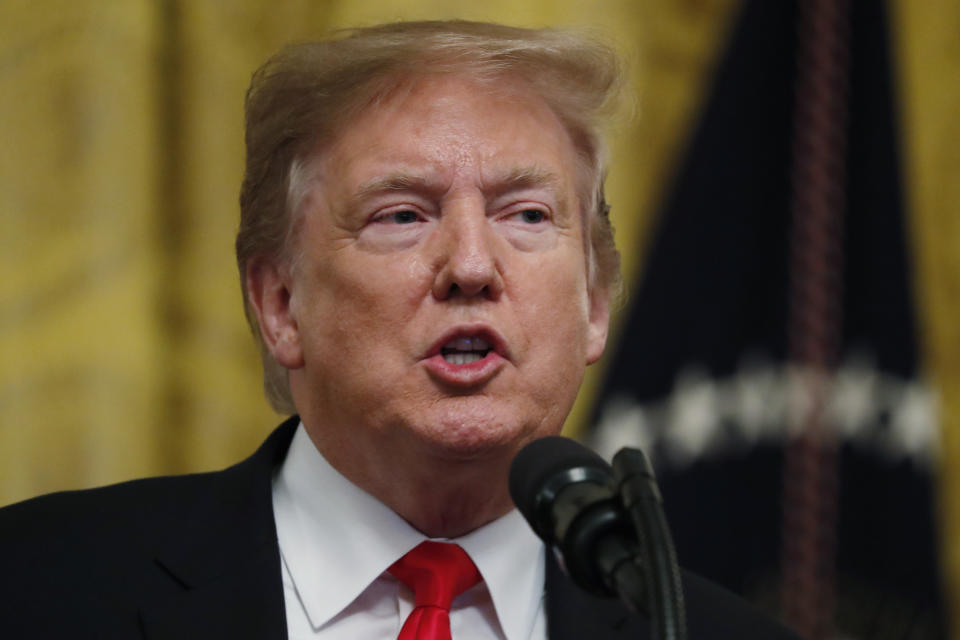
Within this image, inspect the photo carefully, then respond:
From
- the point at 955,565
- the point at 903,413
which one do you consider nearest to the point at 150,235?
the point at 903,413

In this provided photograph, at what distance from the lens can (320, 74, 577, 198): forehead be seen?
1.92 meters

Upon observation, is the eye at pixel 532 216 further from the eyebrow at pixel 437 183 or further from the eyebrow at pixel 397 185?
the eyebrow at pixel 397 185

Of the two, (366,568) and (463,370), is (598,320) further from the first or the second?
(366,568)

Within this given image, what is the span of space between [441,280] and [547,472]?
0.55 metres

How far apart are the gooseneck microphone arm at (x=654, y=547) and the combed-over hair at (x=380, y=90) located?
0.88 m

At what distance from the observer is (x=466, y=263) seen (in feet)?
5.96

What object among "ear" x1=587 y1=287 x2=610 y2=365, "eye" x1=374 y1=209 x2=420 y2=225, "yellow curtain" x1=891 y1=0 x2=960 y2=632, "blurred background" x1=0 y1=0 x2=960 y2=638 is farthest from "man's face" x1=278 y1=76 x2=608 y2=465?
"yellow curtain" x1=891 y1=0 x2=960 y2=632

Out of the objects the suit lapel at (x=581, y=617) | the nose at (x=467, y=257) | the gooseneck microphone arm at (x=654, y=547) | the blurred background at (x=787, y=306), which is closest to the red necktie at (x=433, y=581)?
the suit lapel at (x=581, y=617)

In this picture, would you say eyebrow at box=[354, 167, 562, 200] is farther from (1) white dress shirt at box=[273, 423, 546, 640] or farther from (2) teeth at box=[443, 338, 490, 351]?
(1) white dress shirt at box=[273, 423, 546, 640]

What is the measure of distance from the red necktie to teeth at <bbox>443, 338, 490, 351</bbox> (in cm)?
32

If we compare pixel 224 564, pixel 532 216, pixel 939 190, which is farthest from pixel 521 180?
pixel 939 190

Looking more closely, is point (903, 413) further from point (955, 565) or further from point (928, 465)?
point (955, 565)

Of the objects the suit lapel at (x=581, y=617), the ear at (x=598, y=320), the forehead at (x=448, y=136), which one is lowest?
the suit lapel at (x=581, y=617)

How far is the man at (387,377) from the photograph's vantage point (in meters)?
1.83
